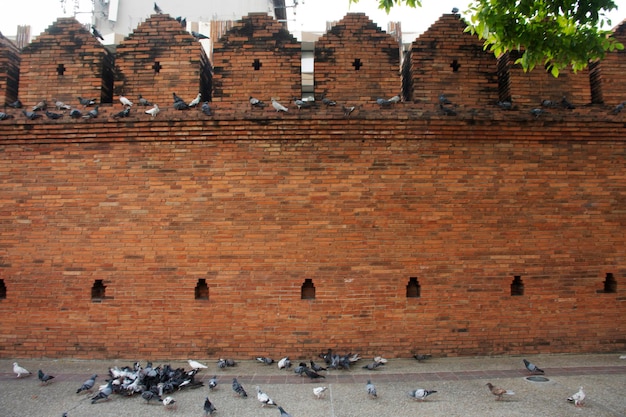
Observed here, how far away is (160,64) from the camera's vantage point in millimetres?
6918

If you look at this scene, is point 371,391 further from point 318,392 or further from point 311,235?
point 311,235

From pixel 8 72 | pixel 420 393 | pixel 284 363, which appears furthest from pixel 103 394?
pixel 8 72

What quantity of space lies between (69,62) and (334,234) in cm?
479

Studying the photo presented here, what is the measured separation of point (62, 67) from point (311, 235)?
4.60 m

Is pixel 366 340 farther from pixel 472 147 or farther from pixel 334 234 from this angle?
pixel 472 147

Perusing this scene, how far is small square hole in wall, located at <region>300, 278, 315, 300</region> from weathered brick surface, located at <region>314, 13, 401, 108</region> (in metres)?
2.71

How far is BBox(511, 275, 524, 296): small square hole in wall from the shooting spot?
21.3 ft

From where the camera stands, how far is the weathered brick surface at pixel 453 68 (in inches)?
271

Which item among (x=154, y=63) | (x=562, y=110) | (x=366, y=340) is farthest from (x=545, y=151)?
(x=154, y=63)

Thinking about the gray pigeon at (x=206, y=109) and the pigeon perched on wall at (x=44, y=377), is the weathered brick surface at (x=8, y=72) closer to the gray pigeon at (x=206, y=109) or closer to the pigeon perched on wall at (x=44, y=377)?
the gray pigeon at (x=206, y=109)

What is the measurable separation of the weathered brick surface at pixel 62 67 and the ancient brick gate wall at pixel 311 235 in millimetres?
581

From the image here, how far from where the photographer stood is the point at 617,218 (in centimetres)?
661

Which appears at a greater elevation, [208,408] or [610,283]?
[610,283]

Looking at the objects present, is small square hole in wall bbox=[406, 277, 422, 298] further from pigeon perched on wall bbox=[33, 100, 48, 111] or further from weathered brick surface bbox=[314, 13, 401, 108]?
pigeon perched on wall bbox=[33, 100, 48, 111]
